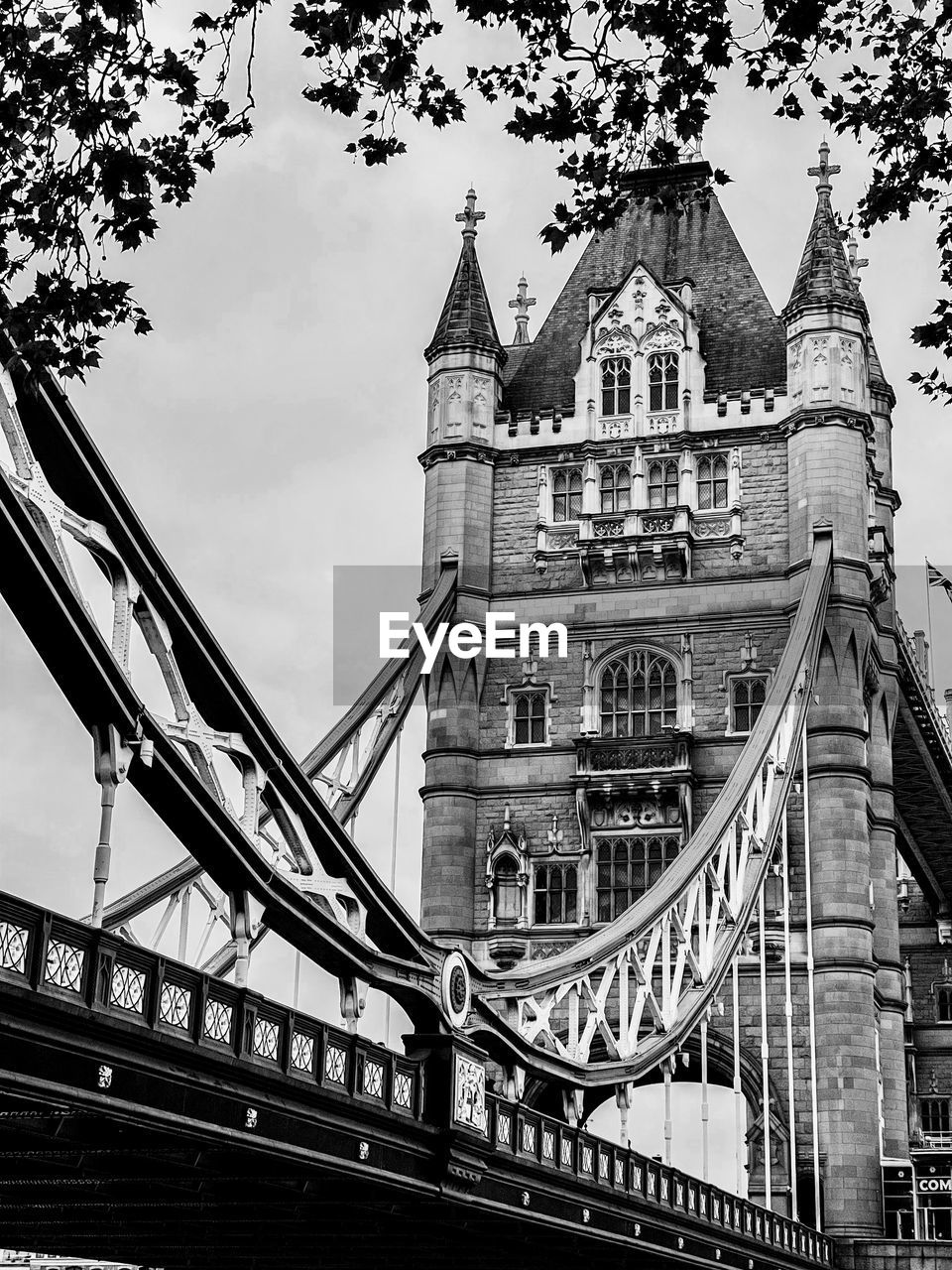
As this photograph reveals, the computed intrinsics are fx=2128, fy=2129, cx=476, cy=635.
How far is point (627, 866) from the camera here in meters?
41.7

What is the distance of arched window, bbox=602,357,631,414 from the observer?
4562 cm

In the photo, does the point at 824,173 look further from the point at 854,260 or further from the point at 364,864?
the point at 364,864

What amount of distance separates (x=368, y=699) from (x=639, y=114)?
2741 centimetres

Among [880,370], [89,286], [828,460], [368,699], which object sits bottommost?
[89,286]

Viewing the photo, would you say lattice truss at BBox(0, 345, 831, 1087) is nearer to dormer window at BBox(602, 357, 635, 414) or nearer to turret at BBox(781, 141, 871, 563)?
turret at BBox(781, 141, 871, 563)

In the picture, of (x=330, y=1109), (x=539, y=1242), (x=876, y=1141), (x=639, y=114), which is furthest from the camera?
A: (x=876, y=1141)

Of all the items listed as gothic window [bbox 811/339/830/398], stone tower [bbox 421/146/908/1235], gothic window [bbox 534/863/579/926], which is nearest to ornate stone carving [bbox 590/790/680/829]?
stone tower [bbox 421/146/908/1235]

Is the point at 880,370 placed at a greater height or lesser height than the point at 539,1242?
greater

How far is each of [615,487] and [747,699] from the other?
18.3ft

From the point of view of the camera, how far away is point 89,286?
504 inches

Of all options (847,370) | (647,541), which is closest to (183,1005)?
(647,541)

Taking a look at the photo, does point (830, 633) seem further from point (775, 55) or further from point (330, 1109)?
point (775, 55)

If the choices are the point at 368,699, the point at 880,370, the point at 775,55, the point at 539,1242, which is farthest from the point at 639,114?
the point at 880,370

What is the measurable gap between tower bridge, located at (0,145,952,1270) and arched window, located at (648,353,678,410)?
0.06 metres
